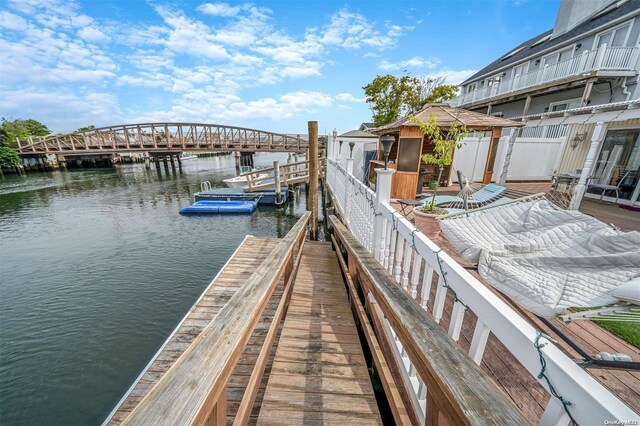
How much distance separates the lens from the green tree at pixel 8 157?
74.1 ft

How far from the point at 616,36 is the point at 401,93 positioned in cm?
1415

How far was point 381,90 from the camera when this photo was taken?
2222 centimetres

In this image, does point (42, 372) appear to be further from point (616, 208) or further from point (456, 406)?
→ point (616, 208)

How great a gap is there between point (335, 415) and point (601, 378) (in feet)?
6.07

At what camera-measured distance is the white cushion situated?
1.45 m

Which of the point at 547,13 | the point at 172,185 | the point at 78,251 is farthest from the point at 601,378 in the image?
the point at 172,185

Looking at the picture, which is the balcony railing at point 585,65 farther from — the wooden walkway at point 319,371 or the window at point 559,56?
the wooden walkway at point 319,371

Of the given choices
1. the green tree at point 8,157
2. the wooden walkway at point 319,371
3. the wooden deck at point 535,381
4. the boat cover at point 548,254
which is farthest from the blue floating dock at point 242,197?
the green tree at point 8,157

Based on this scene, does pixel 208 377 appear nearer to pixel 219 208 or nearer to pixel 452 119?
pixel 452 119

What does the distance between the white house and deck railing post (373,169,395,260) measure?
249 inches

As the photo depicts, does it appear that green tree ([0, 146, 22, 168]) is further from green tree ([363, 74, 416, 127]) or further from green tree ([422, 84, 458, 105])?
green tree ([422, 84, 458, 105])

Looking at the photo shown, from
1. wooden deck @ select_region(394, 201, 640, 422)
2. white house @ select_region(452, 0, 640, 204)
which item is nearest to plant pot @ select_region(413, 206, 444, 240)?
wooden deck @ select_region(394, 201, 640, 422)

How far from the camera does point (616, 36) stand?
884 centimetres

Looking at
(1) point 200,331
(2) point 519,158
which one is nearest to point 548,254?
(1) point 200,331
